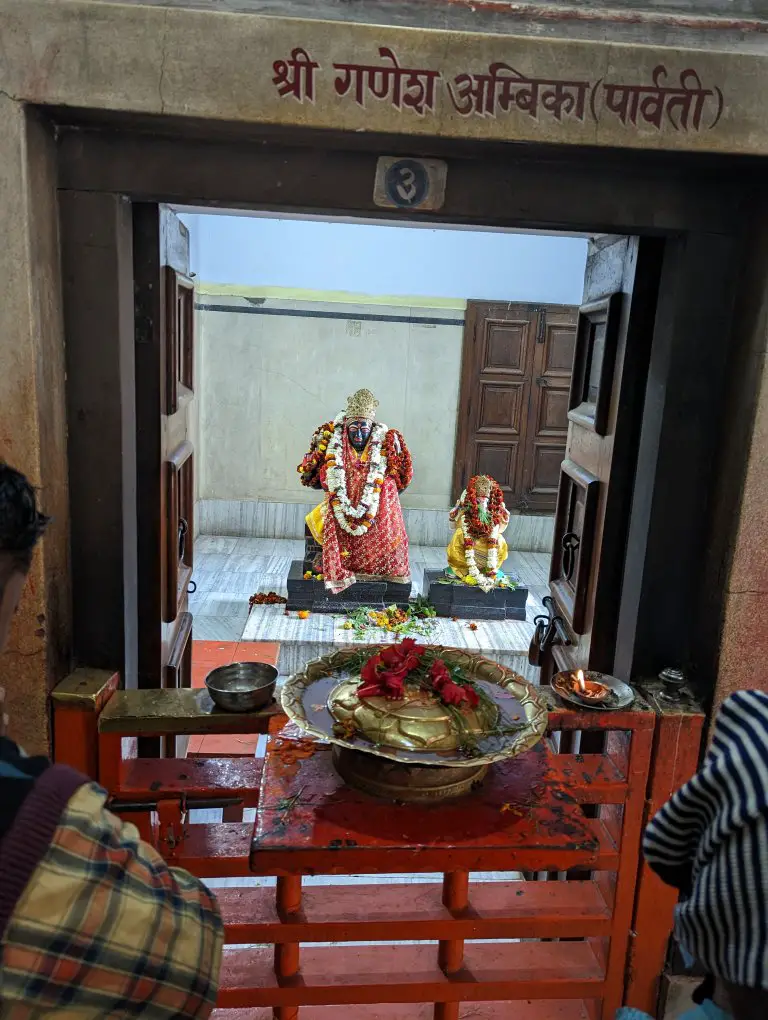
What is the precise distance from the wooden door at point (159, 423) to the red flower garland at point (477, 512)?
3765 millimetres

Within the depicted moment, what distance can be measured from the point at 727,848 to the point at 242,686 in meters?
1.67

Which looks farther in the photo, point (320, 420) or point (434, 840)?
point (320, 420)

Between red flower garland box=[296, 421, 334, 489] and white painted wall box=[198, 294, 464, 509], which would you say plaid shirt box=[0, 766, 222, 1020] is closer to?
red flower garland box=[296, 421, 334, 489]

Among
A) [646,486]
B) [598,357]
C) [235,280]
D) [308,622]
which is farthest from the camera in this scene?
[235,280]

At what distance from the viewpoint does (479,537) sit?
269 inches

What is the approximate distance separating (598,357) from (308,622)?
3727 mm

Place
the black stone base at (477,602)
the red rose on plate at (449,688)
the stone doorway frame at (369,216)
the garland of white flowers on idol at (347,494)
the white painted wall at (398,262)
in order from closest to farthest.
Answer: the red rose on plate at (449,688)
the stone doorway frame at (369,216)
the garland of white flowers on idol at (347,494)
the black stone base at (477,602)
the white painted wall at (398,262)

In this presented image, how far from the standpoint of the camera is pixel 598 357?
3.33 metres

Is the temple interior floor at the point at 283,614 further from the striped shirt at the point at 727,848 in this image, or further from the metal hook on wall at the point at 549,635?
the striped shirt at the point at 727,848

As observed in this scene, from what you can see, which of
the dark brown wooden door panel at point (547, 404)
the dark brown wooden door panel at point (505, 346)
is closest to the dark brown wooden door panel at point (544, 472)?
the dark brown wooden door panel at point (547, 404)

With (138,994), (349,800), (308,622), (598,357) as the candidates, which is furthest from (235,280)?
(138,994)

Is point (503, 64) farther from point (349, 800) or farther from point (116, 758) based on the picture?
point (116, 758)

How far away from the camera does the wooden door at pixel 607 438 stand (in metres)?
2.77

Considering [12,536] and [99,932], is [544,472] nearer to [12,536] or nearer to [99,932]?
[12,536]
